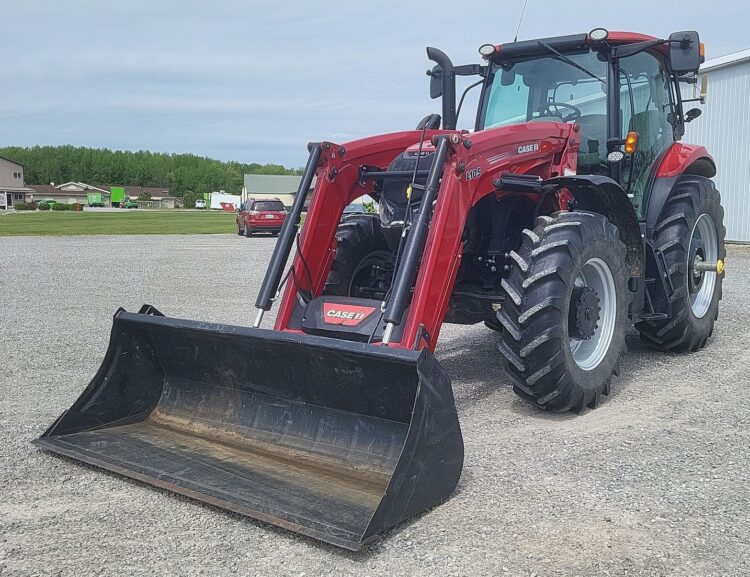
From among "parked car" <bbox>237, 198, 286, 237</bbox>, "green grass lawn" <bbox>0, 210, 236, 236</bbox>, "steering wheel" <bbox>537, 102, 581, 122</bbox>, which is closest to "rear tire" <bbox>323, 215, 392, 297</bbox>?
"steering wheel" <bbox>537, 102, 581, 122</bbox>

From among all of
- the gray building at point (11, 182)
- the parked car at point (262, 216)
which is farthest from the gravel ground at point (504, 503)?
the gray building at point (11, 182)

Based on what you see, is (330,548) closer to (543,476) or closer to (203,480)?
(203,480)

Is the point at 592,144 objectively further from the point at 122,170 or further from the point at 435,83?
the point at 122,170

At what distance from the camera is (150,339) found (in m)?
4.82

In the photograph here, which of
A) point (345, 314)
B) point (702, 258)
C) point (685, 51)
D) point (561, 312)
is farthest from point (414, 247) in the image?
point (702, 258)

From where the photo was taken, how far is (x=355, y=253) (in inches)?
238

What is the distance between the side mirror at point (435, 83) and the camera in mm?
6535

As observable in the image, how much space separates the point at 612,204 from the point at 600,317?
0.89 metres

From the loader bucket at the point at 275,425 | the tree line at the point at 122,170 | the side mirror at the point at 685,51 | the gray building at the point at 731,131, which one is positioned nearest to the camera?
the loader bucket at the point at 275,425

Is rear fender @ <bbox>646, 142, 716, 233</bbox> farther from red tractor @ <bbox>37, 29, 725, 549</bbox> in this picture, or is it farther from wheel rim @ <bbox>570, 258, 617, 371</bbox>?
wheel rim @ <bbox>570, 258, 617, 371</bbox>

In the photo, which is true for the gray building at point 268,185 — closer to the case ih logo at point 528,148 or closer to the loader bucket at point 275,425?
the case ih logo at point 528,148

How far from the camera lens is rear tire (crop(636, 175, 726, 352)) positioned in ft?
21.1

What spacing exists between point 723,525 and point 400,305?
1.89m

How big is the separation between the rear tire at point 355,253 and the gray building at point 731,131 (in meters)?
15.5
